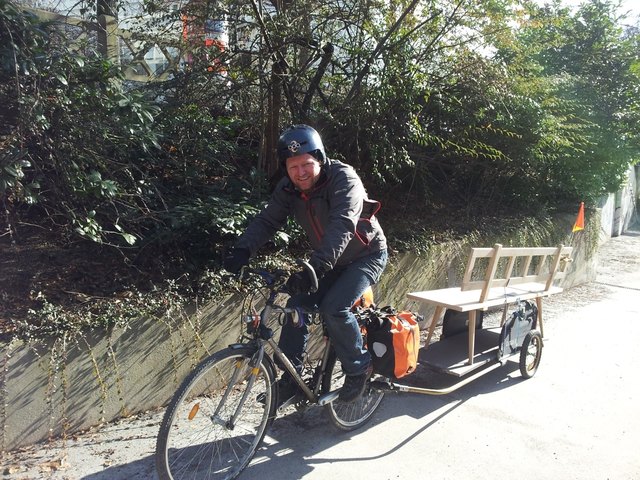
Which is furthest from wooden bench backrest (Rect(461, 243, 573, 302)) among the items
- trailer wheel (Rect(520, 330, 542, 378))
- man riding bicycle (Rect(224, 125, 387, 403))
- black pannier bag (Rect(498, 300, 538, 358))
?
man riding bicycle (Rect(224, 125, 387, 403))

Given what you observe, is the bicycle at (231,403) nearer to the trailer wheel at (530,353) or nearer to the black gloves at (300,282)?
the black gloves at (300,282)

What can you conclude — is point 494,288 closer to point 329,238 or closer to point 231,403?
point 329,238

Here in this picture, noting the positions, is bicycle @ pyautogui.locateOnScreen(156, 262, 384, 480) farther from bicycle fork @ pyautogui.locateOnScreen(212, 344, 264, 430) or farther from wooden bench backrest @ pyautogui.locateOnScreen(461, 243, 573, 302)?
wooden bench backrest @ pyautogui.locateOnScreen(461, 243, 573, 302)

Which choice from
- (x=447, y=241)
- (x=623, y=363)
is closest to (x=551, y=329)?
(x=623, y=363)

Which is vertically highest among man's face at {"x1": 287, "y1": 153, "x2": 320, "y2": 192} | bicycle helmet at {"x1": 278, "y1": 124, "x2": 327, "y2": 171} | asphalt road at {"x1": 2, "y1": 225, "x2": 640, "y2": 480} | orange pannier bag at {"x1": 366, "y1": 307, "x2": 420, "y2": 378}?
bicycle helmet at {"x1": 278, "y1": 124, "x2": 327, "y2": 171}

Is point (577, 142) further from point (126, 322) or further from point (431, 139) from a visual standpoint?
point (126, 322)

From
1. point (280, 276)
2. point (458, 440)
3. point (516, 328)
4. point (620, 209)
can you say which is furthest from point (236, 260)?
point (620, 209)

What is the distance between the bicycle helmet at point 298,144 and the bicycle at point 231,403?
74cm

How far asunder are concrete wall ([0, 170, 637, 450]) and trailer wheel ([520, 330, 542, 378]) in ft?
8.51

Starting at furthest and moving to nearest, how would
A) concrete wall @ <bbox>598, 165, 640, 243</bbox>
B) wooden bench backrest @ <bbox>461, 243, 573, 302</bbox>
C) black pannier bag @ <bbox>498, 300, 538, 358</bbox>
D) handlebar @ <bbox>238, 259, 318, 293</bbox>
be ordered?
1. concrete wall @ <bbox>598, 165, 640, 243</bbox>
2. black pannier bag @ <bbox>498, 300, 538, 358</bbox>
3. wooden bench backrest @ <bbox>461, 243, 573, 302</bbox>
4. handlebar @ <bbox>238, 259, 318, 293</bbox>

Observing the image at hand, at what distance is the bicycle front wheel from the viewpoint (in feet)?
9.77

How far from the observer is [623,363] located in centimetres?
536

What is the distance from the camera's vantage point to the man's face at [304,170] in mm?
3246

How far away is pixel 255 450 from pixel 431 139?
13.8 feet
